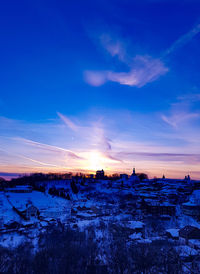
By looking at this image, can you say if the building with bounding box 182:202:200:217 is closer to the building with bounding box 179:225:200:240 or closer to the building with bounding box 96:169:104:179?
the building with bounding box 179:225:200:240

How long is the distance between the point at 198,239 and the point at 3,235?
93.4 ft

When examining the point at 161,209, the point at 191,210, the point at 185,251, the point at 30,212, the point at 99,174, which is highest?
the point at 99,174

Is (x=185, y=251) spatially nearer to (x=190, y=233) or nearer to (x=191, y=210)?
(x=190, y=233)

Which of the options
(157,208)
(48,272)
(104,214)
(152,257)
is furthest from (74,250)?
(157,208)

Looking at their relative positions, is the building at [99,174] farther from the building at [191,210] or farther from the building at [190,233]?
the building at [190,233]

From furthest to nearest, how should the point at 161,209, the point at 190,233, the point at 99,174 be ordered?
the point at 99,174 < the point at 161,209 < the point at 190,233

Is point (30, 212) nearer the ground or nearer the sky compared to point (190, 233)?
nearer the ground

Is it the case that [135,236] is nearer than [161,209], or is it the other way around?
[135,236]

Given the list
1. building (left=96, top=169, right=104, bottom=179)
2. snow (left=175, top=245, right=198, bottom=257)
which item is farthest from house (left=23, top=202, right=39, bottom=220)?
building (left=96, top=169, right=104, bottom=179)

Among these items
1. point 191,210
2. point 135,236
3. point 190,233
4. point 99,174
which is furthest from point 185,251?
point 99,174

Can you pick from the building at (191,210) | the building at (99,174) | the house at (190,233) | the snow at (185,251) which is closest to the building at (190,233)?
the house at (190,233)

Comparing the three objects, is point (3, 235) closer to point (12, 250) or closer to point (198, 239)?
point (12, 250)

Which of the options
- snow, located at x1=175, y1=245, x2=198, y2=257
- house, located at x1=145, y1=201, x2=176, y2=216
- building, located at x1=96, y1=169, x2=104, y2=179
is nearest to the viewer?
snow, located at x1=175, y1=245, x2=198, y2=257

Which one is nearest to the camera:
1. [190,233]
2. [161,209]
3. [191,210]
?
[190,233]
